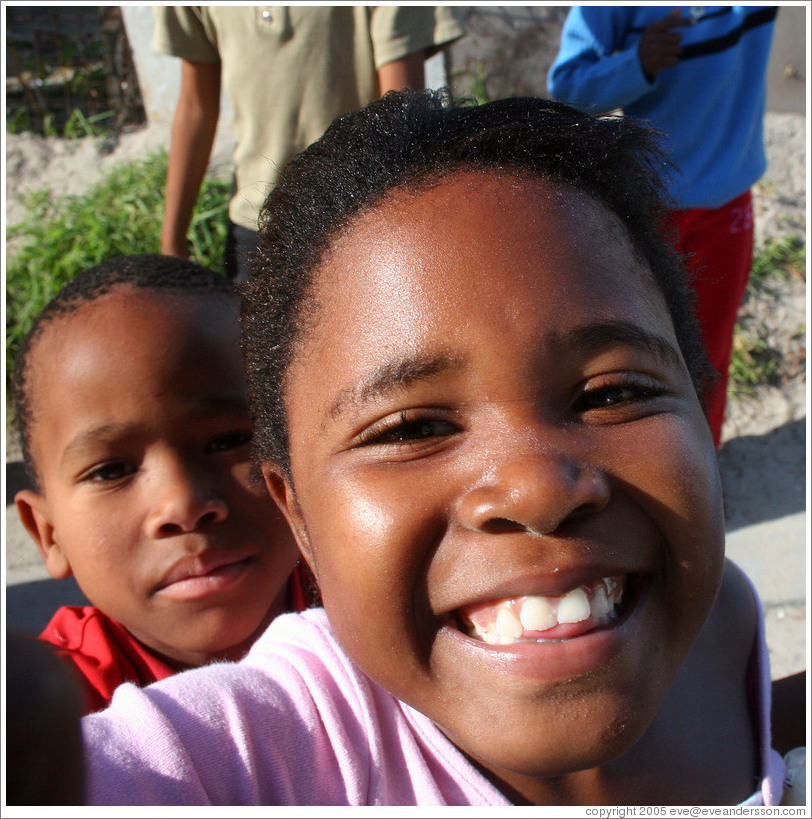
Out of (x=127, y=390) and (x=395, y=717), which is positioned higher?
(x=127, y=390)

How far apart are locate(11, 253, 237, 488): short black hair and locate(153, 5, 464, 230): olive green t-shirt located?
0.68 meters

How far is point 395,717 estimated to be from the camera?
1.14m

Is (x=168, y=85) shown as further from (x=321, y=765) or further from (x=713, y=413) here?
(x=321, y=765)

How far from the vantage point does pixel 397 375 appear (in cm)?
95

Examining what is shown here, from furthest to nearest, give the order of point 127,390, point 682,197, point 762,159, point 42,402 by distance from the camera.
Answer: point 762,159 → point 682,197 → point 42,402 → point 127,390

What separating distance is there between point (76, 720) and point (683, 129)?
7.95ft

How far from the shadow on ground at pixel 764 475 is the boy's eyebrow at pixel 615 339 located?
2.35 meters

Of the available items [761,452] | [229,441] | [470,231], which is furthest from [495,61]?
[470,231]

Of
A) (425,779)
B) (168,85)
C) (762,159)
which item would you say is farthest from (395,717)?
(168,85)

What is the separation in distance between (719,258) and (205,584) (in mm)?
2010

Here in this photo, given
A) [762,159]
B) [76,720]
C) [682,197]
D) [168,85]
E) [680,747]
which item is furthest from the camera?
[168,85]

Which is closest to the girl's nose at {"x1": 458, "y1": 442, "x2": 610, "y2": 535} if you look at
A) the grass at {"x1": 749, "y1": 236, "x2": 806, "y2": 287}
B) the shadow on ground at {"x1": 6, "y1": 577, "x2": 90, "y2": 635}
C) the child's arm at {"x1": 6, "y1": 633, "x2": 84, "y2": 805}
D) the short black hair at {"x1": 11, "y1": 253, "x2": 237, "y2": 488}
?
the child's arm at {"x1": 6, "y1": 633, "x2": 84, "y2": 805}

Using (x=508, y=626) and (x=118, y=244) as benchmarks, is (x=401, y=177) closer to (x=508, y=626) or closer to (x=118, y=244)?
(x=508, y=626)

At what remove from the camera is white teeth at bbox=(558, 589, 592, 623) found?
3.04 ft
